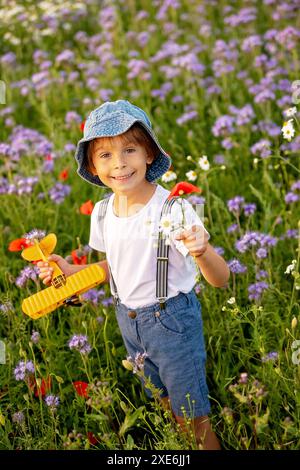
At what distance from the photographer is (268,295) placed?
9.35 ft

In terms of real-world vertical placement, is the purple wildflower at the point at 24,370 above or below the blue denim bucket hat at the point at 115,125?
below

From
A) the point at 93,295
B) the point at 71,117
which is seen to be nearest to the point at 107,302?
the point at 93,295

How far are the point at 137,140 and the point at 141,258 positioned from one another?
39 centimetres

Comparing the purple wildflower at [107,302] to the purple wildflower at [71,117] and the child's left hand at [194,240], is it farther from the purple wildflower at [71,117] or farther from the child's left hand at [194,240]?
the purple wildflower at [71,117]

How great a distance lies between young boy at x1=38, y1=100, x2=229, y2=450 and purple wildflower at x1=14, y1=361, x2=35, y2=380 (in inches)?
15.4

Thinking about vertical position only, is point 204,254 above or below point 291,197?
below

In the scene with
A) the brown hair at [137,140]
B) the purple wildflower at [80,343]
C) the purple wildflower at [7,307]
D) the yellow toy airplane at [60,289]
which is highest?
the brown hair at [137,140]

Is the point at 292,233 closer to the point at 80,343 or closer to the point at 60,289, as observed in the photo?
the point at 80,343

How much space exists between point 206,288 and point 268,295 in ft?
0.90

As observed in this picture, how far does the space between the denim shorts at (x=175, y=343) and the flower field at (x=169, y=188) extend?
0.29 ft

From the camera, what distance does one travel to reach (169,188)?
3.37m

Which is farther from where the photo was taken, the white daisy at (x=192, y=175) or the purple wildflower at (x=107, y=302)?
the white daisy at (x=192, y=175)

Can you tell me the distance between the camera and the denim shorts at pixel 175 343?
89.0 inches

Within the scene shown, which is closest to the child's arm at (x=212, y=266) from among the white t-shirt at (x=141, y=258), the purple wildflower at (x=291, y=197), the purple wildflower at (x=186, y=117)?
the white t-shirt at (x=141, y=258)
